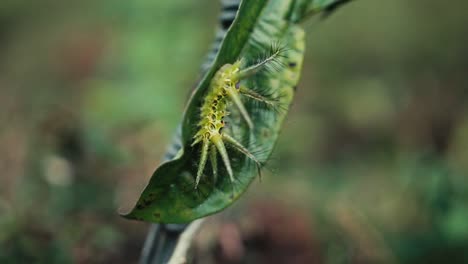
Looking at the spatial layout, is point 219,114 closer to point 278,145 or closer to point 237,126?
point 237,126

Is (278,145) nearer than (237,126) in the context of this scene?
No

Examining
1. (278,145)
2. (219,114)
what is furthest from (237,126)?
(278,145)

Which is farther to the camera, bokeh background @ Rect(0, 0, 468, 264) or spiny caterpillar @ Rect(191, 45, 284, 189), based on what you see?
bokeh background @ Rect(0, 0, 468, 264)

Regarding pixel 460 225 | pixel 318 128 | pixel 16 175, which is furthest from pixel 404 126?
pixel 16 175

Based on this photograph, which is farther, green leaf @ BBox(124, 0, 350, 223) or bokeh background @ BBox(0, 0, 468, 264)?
bokeh background @ BBox(0, 0, 468, 264)

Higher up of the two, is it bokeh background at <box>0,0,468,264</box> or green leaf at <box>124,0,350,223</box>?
green leaf at <box>124,0,350,223</box>
